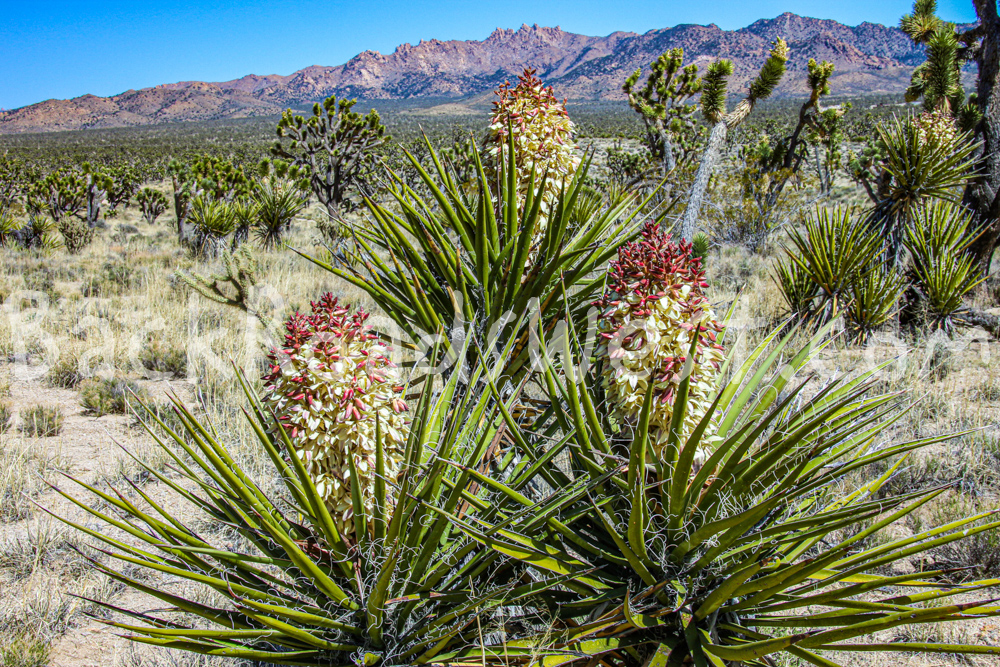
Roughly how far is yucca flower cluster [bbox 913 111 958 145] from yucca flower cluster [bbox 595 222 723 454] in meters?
5.93

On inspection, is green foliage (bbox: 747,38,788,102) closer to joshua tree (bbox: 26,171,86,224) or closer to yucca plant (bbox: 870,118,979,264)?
yucca plant (bbox: 870,118,979,264)

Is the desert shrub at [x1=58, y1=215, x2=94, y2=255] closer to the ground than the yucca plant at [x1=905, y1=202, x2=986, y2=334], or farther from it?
farther from it

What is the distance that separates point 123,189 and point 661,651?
2734 centimetres

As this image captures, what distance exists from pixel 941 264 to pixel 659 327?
6.06 m

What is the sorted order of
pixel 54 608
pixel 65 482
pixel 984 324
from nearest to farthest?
pixel 54 608 → pixel 65 482 → pixel 984 324

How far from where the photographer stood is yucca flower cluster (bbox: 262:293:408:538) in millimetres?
1365

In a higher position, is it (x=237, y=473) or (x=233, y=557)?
(x=237, y=473)

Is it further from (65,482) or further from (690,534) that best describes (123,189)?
(690,534)

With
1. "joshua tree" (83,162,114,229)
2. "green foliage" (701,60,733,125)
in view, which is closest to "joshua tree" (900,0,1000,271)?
"green foliage" (701,60,733,125)

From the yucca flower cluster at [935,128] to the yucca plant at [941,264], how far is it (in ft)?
2.38

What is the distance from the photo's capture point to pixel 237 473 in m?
1.52

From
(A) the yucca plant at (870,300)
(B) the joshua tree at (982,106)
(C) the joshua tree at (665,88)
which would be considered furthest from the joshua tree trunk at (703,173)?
(C) the joshua tree at (665,88)

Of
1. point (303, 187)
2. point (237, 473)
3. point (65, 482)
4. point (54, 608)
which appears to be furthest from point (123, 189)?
point (237, 473)

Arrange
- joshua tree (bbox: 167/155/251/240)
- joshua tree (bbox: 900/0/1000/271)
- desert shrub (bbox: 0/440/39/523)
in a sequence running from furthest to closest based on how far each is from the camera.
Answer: joshua tree (bbox: 167/155/251/240), joshua tree (bbox: 900/0/1000/271), desert shrub (bbox: 0/440/39/523)
